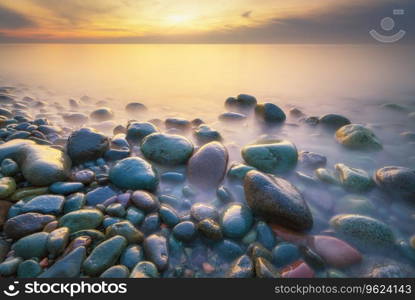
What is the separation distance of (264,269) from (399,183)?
2002mm

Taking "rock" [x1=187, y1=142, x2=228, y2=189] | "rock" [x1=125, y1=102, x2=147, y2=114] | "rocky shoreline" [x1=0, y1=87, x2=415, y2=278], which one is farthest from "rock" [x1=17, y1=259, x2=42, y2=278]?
"rock" [x1=125, y1=102, x2=147, y2=114]

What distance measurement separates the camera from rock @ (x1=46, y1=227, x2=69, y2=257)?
208 cm

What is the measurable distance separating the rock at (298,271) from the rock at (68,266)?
1535 millimetres

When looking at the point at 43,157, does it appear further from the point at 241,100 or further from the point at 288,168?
the point at 241,100

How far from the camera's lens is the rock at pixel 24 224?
2.21 metres

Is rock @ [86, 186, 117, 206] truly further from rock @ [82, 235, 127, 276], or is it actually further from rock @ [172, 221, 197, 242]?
rock @ [172, 221, 197, 242]

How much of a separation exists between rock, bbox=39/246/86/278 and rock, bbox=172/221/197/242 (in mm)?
745

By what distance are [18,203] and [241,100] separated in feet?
17.9

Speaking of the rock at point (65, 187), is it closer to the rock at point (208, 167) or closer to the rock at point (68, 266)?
the rock at point (68, 266)

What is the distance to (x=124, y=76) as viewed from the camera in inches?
481

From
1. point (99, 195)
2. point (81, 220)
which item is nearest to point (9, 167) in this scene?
point (99, 195)

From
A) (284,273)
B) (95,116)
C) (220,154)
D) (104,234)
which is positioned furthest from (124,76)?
(284,273)

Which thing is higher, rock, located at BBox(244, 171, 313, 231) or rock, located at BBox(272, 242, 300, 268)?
rock, located at BBox(244, 171, 313, 231)

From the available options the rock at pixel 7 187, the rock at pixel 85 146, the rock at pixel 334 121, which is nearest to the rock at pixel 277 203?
the rock at pixel 85 146
